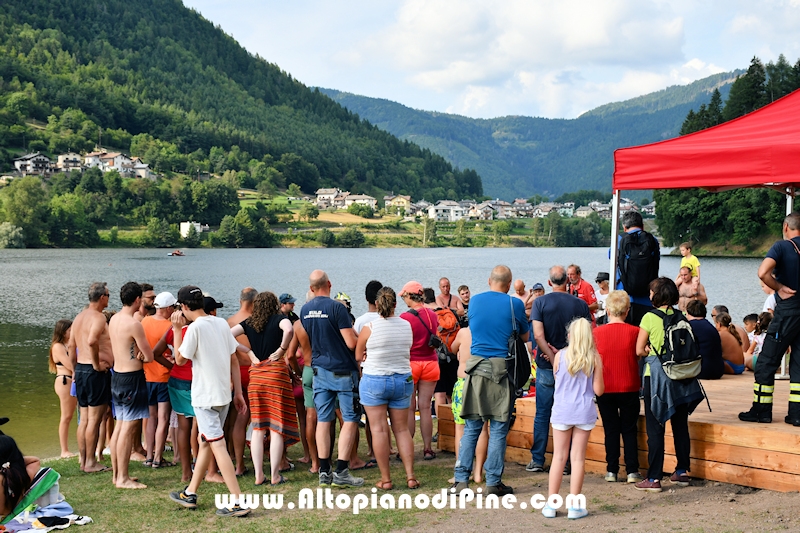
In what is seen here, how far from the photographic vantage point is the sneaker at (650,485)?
19.4ft

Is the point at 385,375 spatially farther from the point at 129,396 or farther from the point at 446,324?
the point at 129,396

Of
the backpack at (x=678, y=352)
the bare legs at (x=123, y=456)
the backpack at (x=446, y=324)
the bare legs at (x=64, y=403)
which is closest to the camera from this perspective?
the backpack at (x=678, y=352)

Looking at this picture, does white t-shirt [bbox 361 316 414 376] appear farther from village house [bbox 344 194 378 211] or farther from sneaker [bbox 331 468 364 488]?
village house [bbox 344 194 378 211]

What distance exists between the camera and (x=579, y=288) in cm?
1153

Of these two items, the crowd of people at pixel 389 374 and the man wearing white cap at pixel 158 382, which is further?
the man wearing white cap at pixel 158 382

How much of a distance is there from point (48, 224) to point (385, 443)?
10930cm

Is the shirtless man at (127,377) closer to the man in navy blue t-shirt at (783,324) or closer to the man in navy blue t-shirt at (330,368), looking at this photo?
the man in navy blue t-shirt at (330,368)

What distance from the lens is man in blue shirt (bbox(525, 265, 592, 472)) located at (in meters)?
6.36

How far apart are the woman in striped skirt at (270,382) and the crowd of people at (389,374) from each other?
1 centimetres

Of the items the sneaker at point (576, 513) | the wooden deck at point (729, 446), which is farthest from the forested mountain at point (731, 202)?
the sneaker at point (576, 513)

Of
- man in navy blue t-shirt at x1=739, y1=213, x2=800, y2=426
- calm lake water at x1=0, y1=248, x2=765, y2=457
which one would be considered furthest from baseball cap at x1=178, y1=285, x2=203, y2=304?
calm lake water at x1=0, y1=248, x2=765, y2=457

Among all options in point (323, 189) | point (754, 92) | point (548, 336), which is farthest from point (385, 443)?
point (323, 189)

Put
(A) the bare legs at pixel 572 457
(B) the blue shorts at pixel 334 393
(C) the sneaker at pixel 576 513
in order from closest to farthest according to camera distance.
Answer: (C) the sneaker at pixel 576 513 → (A) the bare legs at pixel 572 457 → (B) the blue shorts at pixel 334 393

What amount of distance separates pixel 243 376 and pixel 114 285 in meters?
49.3
